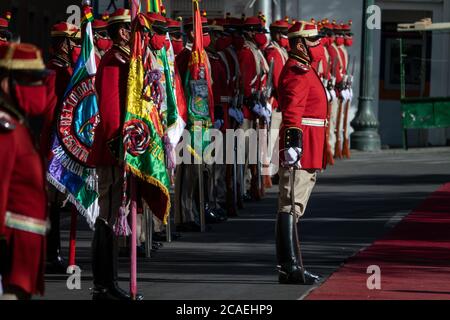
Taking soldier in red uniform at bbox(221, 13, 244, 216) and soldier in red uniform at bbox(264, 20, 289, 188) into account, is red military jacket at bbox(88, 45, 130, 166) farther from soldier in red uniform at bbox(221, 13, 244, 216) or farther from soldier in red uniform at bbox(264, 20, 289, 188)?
soldier in red uniform at bbox(264, 20, 289, 188)

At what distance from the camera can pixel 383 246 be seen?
47.6ft

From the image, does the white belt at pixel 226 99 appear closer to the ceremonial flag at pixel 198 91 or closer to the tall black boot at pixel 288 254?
the ceremonial flag at pixel 198 91

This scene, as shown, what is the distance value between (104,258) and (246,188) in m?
9.23

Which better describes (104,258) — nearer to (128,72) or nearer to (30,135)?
(128,72)

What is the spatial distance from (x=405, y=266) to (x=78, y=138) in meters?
3.09

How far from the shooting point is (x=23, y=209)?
708 centimetres

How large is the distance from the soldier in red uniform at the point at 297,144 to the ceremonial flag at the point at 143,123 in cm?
116

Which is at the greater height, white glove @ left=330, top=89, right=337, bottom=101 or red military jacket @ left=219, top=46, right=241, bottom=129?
red military jacket @ left=219, top=46, right=241, bottom=129

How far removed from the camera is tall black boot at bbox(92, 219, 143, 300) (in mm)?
10805

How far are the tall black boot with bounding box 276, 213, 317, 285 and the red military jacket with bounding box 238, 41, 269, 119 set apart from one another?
6.94 meters

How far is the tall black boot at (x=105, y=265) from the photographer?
10.8 m

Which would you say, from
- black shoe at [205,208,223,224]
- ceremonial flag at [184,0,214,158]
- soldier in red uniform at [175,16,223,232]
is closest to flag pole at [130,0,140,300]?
ceremonial flag at [184,0,214,158]

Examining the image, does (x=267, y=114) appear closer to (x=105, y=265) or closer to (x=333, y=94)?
(x=333, y=94)

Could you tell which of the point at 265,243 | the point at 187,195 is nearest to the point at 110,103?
the point at 265,243
